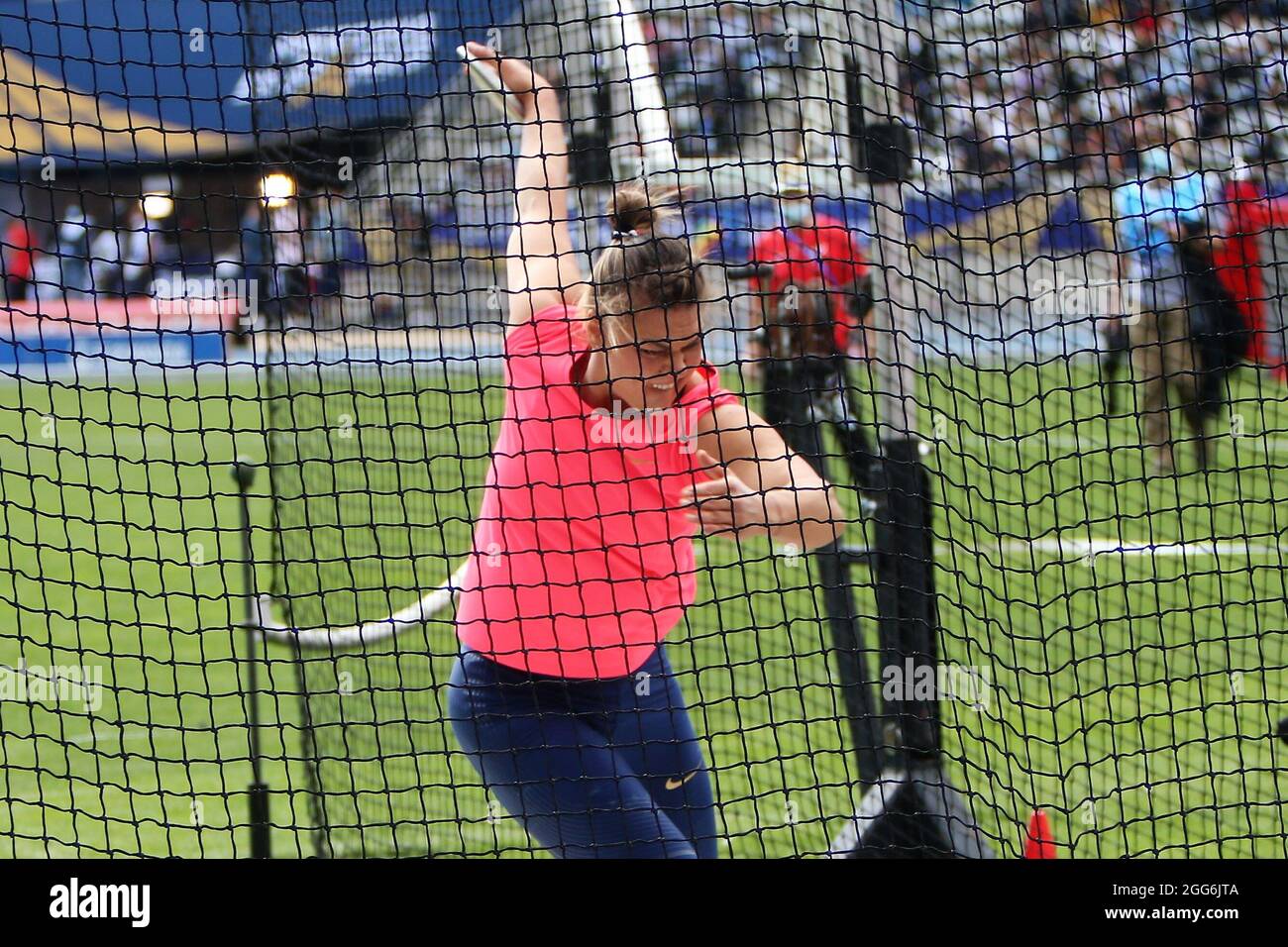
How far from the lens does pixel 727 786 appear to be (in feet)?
13.5

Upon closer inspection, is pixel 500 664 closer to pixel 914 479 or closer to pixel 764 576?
pixel 914 479

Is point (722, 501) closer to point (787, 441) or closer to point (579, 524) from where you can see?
point (579, 524)

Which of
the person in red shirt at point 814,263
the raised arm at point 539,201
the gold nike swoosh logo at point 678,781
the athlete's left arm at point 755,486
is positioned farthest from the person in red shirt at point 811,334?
the gold nike swoosh logo at point 678,781

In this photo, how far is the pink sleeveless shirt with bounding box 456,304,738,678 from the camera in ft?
7.61

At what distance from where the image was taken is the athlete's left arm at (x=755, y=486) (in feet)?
7.57

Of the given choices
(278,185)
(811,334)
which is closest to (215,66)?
(278,185)

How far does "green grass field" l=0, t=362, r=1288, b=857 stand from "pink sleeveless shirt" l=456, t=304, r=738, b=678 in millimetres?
308

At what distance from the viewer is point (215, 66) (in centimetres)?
264

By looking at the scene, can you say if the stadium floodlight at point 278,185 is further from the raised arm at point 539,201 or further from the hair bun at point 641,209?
the hair bun at point 641,209

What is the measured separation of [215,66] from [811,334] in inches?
97.4

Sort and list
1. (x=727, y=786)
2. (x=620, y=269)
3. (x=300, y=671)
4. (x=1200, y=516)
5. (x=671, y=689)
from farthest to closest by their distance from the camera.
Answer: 1. (x=1200, y=516)
2. (x=727, y=786)
3. (x=300, y=671)
4. (x=671, y=689)
5. (x=620, y=269)

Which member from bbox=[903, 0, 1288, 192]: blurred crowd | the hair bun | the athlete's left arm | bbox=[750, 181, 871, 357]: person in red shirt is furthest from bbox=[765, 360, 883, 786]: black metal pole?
bbox=[903, 0, 1288, 192]: blurred crowd
